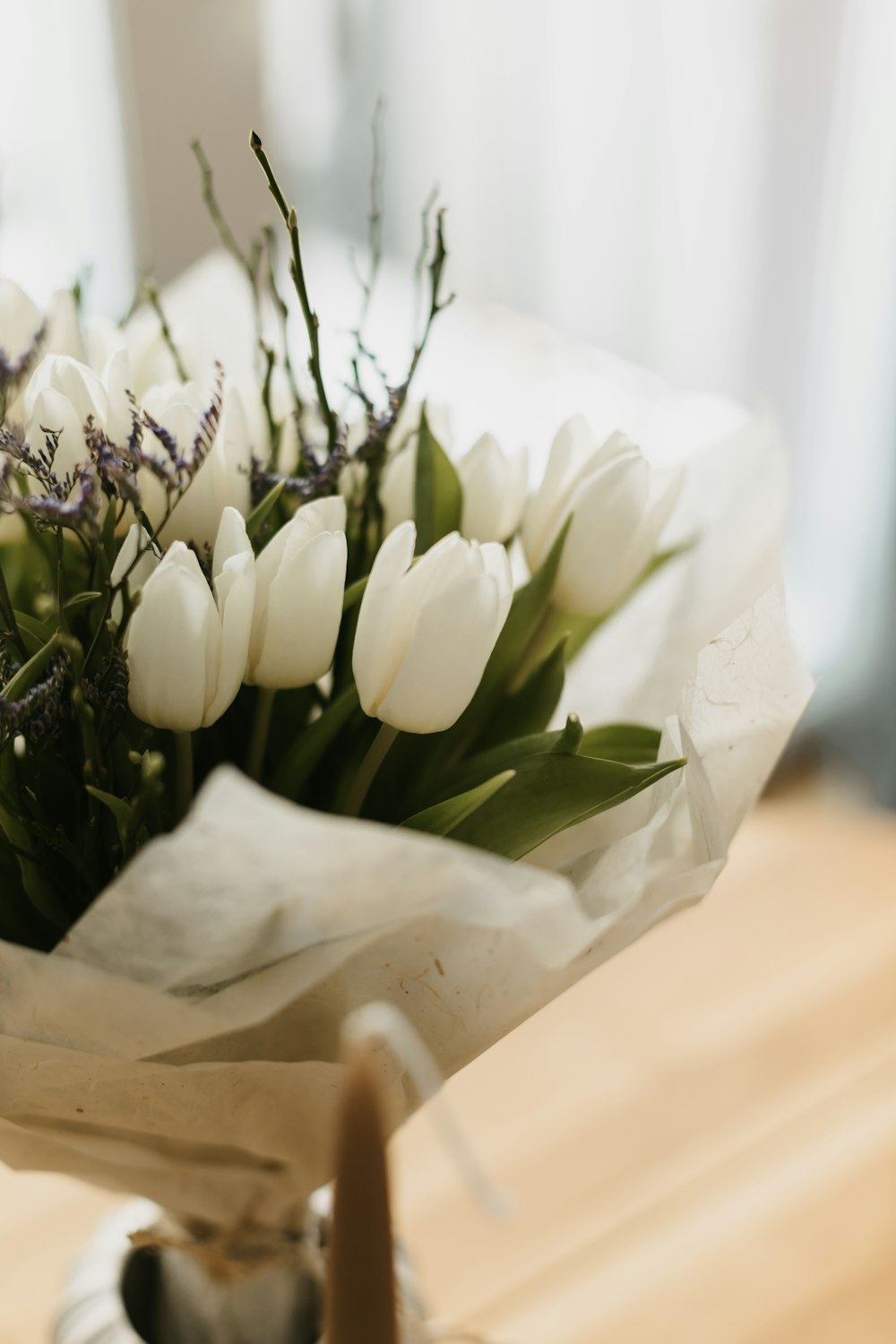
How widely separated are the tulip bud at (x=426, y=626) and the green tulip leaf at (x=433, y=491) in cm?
7

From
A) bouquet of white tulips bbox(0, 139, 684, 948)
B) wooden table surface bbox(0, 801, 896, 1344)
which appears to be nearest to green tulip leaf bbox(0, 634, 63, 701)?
bouquet of white tulips bbox(0, 139, 684, 948)

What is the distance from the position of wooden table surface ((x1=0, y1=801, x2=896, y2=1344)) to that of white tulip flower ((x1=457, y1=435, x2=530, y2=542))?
313mm

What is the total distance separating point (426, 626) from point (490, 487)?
0.09 metres

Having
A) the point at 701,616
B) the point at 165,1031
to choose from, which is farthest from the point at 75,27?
the point at 165,1031

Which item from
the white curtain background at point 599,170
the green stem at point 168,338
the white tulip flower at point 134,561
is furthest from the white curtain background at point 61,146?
the white tulip flower at point 134,561

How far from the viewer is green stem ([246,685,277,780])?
0.99 ft

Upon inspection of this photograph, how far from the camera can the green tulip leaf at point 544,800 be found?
28 cm

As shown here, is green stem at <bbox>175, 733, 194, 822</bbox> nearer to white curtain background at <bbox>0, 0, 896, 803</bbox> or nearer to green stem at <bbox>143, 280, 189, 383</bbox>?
green stem at <bbox>143, 280, 189, 383</bbox>

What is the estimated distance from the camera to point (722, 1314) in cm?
45

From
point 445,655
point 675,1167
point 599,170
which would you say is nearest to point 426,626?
point 445,655

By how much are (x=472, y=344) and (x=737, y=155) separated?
658 mm

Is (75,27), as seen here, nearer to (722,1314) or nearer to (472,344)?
(472,344)

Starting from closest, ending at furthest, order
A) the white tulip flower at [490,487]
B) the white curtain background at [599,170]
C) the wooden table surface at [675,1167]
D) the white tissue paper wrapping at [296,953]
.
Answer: the white tissue paper wrapping at [296,953] → the white tulip flower at [490,487] → the wooden table surface at [675,1167] → the white curtain background at [599,170]

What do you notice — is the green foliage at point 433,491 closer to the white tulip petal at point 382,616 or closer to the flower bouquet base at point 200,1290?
the white tulip petal at point 382,616
